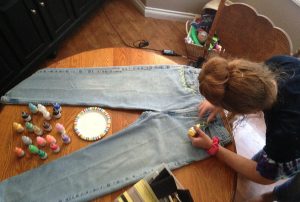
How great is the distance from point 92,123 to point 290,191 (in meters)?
1.05

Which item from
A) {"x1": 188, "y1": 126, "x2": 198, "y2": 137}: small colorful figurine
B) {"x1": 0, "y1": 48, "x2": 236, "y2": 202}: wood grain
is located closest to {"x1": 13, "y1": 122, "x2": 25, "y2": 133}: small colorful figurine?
Answer: {"x1": 0, "y1": 48, "x2": 236, "y2": 202}: wood grain

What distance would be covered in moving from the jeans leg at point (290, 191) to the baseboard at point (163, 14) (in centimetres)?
160

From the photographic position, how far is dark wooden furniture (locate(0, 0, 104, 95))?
141 cm

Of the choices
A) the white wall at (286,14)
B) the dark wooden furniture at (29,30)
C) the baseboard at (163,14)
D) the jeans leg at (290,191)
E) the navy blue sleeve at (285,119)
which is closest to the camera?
the navy blue sleeve at (285,119)

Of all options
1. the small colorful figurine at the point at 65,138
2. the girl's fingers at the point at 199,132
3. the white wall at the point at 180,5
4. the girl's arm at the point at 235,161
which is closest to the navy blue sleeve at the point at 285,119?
the girl's arm at the point at 235,161

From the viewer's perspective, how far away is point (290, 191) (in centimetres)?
117

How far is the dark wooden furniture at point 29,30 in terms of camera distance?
141 centimetres

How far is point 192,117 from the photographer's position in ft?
3.06

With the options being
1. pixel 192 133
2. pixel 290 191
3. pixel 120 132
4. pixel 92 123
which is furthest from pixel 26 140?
pixel 290 191

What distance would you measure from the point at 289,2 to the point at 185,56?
2.66 feet

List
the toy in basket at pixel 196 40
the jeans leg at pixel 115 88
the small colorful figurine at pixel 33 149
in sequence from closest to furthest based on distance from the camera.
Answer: the small colorful figurine at pixel 33 149 → the jeans leg at pixel 115 88 → the toy in basket at pixel 196 40

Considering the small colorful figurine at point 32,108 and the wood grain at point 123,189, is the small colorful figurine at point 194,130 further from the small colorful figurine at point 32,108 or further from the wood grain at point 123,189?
the small colorful figurine at point 32,108

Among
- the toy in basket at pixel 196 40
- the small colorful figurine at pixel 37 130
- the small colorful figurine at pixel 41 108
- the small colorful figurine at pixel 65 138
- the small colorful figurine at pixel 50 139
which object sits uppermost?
the small colorful figurine at pixel 41 108

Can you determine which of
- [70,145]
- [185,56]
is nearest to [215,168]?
[70,145]
